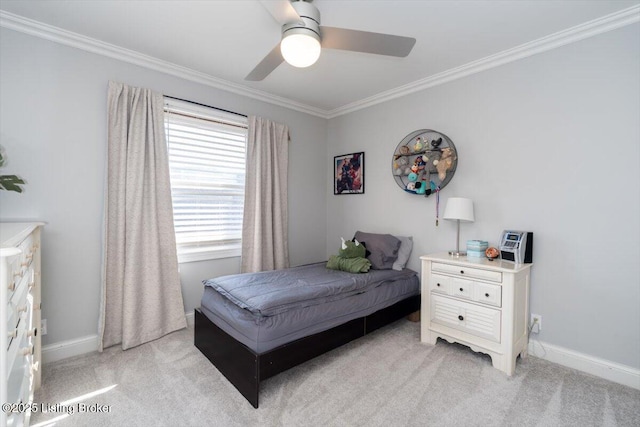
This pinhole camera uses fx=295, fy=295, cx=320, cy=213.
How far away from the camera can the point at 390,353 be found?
2402 millimetres

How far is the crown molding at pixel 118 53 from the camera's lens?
6.96 ft

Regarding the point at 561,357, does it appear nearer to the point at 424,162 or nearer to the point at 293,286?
the point at 424,162

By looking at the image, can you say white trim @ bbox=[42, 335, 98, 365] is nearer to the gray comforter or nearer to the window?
the window

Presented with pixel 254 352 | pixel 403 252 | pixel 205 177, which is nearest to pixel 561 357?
pixel 403 252

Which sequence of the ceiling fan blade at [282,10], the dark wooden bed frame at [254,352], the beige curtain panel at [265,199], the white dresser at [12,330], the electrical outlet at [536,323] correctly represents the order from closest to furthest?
the white dresser at [12,330], the ceiling fan blade at [282,10], the dark wooden bed frame at [254,352], the electrical outlet at [536,323], the beige curtain panel at [265,199]

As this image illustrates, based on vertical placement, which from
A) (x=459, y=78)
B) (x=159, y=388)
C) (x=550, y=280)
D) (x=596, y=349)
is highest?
(x=459, y=78)

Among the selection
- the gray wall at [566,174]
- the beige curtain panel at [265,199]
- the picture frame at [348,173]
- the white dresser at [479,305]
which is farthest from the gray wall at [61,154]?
the gray wall at [566,174]

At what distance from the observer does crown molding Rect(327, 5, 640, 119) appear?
2033 mm

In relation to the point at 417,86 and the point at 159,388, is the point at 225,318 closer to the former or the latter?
the point at 159,388

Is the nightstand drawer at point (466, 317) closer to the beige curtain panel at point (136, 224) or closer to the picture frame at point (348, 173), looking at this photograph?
the picture frame at point (348, 173)

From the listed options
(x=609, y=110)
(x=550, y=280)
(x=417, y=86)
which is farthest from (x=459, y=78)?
(x=550, y=280)

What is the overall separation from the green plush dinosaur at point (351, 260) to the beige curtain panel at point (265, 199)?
0.81 metres

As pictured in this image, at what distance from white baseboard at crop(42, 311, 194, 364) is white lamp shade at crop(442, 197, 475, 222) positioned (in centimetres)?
319

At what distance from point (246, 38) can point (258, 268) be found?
223 centimetres
